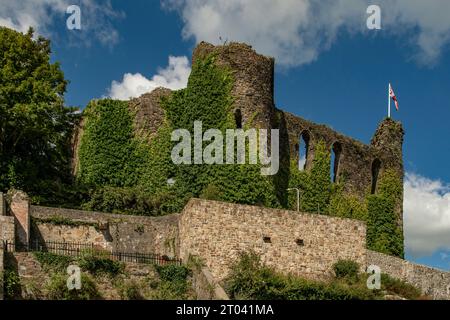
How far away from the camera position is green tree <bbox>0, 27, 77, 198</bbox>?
42156mm

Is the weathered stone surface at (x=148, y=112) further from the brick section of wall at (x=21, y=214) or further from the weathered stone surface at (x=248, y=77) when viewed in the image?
the brick section of wall at (x=21, y=214)

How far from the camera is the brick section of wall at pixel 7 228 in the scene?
34.1 m

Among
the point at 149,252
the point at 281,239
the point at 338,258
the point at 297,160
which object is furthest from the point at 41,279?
the point at 297,160

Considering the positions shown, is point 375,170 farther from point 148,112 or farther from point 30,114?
point 30,114

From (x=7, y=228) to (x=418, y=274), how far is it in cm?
1922

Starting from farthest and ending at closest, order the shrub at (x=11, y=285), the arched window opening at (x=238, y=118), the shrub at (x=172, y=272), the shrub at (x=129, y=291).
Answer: the arched window opening at (x=238, y=118)
the shrub at (x=172, y=272)
the shrub at (x=129, y=291)
the shrub at (x=11, y=285)

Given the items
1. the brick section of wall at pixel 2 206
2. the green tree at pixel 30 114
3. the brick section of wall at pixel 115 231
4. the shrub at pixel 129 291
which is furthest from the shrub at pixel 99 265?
the green tree at pixel 30 114

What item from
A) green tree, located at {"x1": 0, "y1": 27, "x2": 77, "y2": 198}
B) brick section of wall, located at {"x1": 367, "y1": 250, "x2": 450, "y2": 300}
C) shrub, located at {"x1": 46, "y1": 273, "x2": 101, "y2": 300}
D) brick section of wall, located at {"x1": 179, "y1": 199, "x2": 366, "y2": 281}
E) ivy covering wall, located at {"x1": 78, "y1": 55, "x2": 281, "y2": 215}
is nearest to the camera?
shrub, located at {"x1": 46, "y1": 273, "x2": 101, "y2": 300}

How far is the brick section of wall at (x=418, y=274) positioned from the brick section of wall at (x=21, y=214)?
15.2 m

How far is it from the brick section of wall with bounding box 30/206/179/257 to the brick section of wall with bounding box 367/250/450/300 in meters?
9.70

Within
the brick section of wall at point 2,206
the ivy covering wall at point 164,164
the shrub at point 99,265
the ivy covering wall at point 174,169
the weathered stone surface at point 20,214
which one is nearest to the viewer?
the shrub at point 99,265

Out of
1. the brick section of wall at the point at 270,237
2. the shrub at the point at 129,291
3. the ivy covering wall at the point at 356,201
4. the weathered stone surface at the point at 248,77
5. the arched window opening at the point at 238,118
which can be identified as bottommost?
the shrub at the point at 129,291

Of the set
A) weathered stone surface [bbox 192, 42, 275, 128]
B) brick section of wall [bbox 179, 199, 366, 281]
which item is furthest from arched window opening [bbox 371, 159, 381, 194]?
brick section of wall [bbox 179, 199, 366, 281]

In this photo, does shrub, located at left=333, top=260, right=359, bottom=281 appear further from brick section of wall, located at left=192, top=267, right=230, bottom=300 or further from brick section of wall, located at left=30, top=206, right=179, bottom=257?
brick section of wall, located at left=30, top=206, right=179, bottom=257
